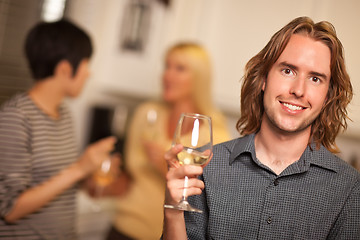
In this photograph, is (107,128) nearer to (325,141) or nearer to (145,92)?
(145,92)

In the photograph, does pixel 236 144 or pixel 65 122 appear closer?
pixel 236 144

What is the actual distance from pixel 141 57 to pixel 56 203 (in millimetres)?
1192

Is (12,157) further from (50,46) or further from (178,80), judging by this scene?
(178,80)

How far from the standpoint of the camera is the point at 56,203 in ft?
3.53

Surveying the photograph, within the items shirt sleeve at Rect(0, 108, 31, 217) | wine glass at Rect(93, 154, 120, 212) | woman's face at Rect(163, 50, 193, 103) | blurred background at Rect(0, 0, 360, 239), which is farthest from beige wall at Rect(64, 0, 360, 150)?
shirt sleeve at Rect(0, 108, 31, 217)

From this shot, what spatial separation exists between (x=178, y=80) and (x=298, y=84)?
103cm

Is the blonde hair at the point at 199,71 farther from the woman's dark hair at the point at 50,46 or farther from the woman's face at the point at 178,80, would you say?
the woman's dark hair at the point at 50,46

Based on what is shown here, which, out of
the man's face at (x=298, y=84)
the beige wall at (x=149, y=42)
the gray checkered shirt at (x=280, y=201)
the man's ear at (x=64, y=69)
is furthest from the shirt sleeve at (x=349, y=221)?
the beige wall at (x=149, y=42)

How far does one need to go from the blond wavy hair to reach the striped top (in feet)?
1.78

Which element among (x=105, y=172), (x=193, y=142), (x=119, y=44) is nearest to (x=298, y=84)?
(x=193, y=142)

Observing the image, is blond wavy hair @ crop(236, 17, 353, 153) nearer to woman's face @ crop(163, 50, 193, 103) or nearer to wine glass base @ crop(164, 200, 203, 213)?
wine glass base @ crop(164, 200, 203, 213)

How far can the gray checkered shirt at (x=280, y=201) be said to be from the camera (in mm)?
583

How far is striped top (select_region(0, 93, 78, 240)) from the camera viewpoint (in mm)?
939

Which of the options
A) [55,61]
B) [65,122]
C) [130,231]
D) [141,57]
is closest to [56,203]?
[65,122]
